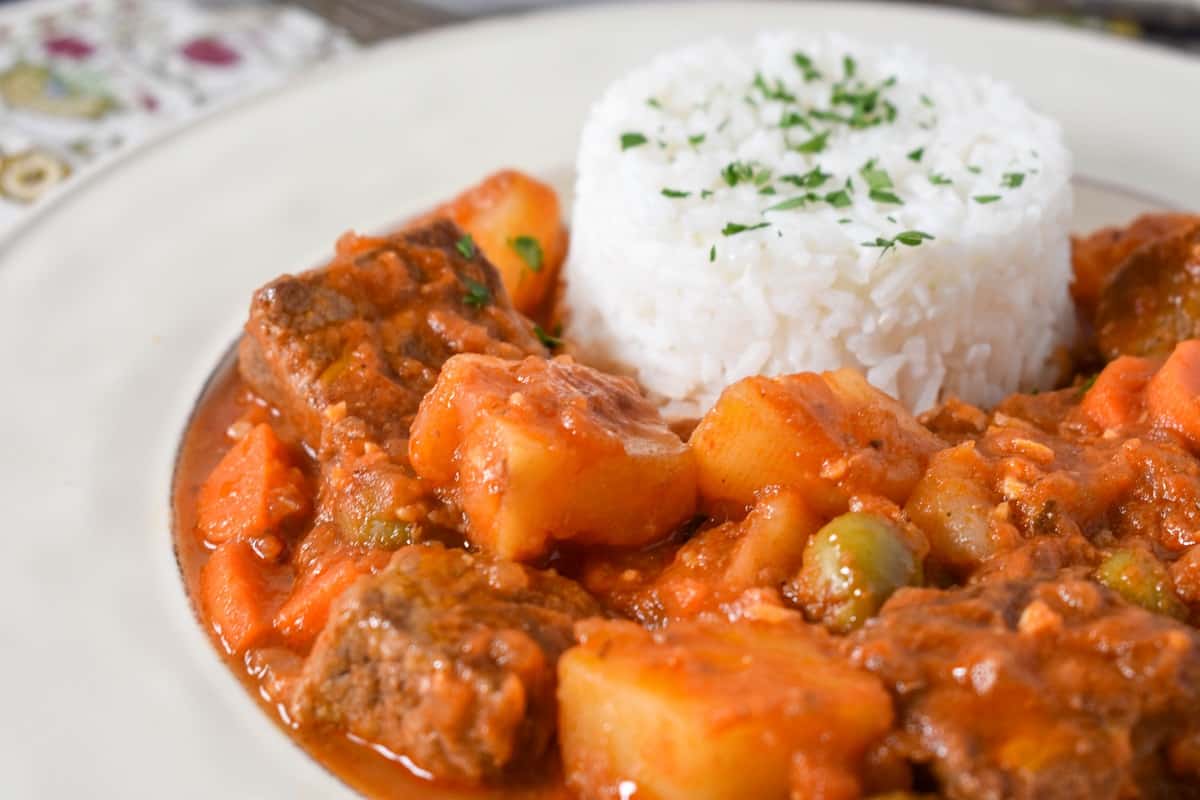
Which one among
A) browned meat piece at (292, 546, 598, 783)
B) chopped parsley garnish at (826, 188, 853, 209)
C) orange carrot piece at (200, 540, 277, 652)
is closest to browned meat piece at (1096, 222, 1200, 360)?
chopped parsley garnish at (826, 188, 853, 209)

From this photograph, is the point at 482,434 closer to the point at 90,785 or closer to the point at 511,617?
the point at 511,617

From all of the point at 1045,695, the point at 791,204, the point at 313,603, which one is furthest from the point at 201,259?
the point at 1045,695

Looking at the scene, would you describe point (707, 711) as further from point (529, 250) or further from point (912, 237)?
point (529, 250)

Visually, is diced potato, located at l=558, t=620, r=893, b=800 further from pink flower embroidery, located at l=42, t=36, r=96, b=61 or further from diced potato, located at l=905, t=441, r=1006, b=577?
pink flower embroidery, located at l=42, t=36, r=96, b=61

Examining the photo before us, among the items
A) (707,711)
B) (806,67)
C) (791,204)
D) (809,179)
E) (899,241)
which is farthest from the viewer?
(806,67)

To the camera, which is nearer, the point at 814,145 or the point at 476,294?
the point at 476,294

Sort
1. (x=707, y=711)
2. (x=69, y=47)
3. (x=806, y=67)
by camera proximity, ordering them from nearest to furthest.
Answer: (x=707, y=711) → (x=806, y=67) → (x=69, y=47)

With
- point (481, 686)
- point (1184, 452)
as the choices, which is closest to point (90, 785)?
point (481, 686)

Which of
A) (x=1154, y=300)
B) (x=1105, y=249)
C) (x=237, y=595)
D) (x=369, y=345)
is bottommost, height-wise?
(x=237, y=595)
